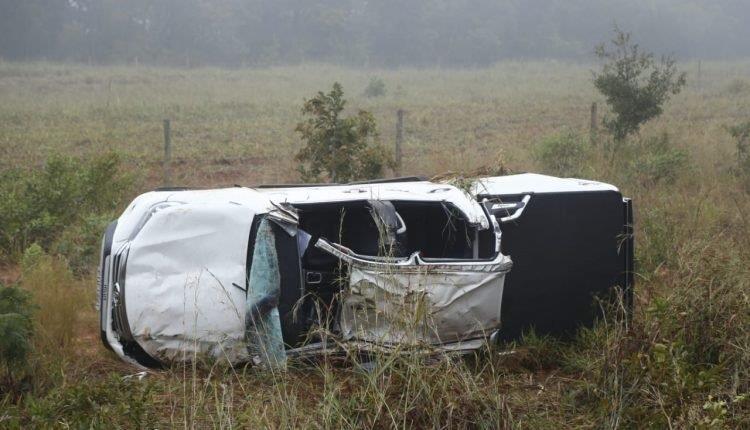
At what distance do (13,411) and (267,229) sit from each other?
181 centimetres

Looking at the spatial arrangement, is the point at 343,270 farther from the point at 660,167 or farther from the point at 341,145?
the point at 660,167

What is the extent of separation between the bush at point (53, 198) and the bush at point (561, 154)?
642cm

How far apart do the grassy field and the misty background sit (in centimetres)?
3504

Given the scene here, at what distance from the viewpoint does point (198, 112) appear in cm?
2586

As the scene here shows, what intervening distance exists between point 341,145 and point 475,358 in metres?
5.20

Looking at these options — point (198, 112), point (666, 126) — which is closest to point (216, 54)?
point (198, 112)

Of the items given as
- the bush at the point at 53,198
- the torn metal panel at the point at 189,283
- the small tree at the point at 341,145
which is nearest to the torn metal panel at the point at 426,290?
the torn metal panel at the point at 189,283

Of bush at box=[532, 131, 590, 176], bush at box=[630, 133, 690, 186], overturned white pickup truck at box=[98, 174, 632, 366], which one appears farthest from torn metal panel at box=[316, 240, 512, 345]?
bush at box=[532, 131, 590, 176]

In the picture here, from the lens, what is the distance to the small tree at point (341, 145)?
10.6 m

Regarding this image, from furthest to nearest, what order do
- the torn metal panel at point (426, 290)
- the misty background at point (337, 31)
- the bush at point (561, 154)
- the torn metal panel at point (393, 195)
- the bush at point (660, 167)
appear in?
1. the misty background at point (337, 31)
2. the bush at point (561, 154)
3. the bush at point (660, 167)
4. the torn metal panel at point (393, 195)
5. the torn metal panel at point (426, 290)

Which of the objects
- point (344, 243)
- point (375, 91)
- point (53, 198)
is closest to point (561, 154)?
point (53, 198)

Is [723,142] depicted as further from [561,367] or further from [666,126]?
[561,367]

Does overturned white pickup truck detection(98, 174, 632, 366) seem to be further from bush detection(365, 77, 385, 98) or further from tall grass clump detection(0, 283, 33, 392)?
bush detection(365, 77, 385, 98)

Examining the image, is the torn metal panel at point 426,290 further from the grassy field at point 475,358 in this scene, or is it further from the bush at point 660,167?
the bush at point 660,167
